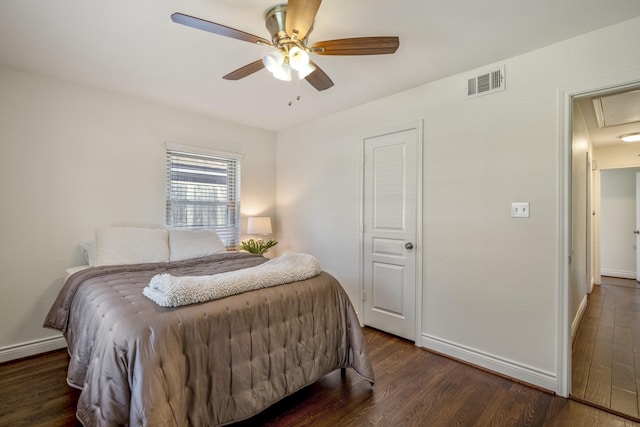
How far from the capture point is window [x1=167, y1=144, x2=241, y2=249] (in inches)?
133

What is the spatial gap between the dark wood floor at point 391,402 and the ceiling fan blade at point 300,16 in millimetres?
2199

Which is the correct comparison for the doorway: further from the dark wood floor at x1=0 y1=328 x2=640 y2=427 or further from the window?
the window

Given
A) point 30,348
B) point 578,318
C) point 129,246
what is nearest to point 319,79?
point 129,246

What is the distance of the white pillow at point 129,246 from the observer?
244 centimetres

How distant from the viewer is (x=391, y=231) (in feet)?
9.74

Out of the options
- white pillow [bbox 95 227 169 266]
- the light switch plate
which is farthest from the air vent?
white pillow [bbox 95 227 169 266]

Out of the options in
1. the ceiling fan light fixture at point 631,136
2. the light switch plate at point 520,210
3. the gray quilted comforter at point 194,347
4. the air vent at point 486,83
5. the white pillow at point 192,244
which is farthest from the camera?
the ceiling fan light fixture at point 631,136

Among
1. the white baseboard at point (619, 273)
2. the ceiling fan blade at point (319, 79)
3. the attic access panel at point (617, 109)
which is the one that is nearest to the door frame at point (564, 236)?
the attic access panel at point (617, 109)

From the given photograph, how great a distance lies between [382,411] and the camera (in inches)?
71.9

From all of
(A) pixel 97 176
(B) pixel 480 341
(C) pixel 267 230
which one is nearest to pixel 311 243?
(C) pixel 267 230

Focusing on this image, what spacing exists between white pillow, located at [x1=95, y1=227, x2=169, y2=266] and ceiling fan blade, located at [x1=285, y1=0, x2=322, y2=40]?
2.16 m

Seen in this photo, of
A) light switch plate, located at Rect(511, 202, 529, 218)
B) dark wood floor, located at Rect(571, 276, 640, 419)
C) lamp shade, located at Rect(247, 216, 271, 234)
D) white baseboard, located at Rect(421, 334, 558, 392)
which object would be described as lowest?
dark wood floor, located at Rect(571, 276, 640, 419)

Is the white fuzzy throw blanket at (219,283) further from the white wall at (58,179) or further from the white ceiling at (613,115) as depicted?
the white ceiling at (613,115)

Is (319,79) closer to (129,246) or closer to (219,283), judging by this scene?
(219,283)
